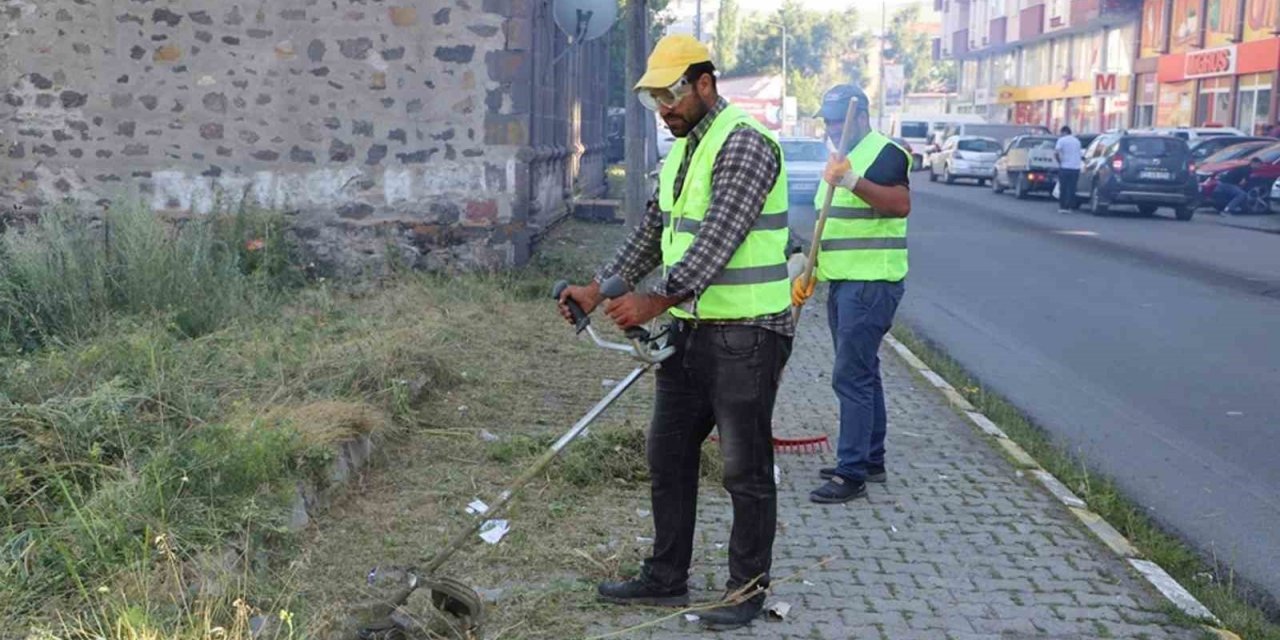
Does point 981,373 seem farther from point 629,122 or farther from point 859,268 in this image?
point 629,122

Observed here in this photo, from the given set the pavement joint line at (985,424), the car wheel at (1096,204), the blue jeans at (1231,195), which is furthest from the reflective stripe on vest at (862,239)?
the blue jeans at (1231,195)

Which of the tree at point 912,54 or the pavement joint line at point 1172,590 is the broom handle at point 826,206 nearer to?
the pavement joint line at point 1172,590

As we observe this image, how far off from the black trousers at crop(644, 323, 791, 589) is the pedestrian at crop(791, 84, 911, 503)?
4.54 feet

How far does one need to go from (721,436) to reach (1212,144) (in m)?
26.8

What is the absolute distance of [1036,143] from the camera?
108 ft

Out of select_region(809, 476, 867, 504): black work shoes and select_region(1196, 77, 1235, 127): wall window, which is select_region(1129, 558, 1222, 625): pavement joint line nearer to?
select_region(809, 476, 867, 504): black work shoes

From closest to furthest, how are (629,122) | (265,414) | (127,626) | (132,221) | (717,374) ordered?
(127,626) → (717,374) → (265,414) → (132,221) → (629,122)

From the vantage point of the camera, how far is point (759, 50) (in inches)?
3467

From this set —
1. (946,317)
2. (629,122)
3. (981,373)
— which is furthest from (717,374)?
(629,122)

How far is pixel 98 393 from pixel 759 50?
277 ft

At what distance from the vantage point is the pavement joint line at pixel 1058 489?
21.8 feet

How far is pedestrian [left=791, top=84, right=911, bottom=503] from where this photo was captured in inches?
252

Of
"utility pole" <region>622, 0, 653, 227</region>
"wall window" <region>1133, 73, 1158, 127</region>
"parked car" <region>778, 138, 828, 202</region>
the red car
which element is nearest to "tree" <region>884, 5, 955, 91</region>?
"wall window" <region>1133, 73, 1158, 127</region>

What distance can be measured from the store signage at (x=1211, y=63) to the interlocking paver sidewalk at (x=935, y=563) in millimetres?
36982
